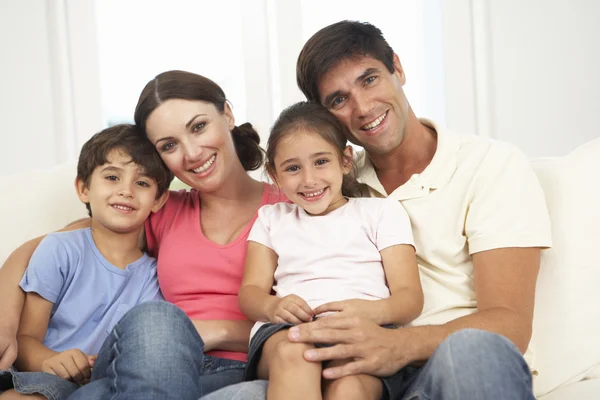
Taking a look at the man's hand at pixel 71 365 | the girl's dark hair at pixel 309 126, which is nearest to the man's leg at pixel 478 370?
the girl's dark hair at pixel 309 126

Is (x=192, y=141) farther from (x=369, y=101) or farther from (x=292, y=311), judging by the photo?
(x=292, y=311)

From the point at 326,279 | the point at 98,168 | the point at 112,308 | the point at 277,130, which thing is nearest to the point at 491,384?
the point at 326,279

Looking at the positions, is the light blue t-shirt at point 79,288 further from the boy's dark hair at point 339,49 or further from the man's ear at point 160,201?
the boy's dark hair at point 339,49

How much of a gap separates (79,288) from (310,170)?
0.66 metres

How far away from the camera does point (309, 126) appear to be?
5.61 feet

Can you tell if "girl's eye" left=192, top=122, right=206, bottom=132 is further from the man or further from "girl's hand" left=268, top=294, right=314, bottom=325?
"girl's hand" left=268, top=294, right=314, bottom=325

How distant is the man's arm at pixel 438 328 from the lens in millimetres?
1365

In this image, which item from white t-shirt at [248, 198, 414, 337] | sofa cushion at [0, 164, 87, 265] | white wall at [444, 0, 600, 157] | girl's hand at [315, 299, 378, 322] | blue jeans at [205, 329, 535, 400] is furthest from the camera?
white wall at [444, 0, 600, 157]

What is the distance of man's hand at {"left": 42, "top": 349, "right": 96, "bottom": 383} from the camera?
61.5 inches

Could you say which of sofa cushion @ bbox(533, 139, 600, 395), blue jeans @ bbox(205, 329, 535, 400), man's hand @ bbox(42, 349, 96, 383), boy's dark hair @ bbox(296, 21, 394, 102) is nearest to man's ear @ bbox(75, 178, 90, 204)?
man's hand @ bbox(42, 349, 96, 383)

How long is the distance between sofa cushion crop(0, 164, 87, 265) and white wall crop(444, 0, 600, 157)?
7.22ft

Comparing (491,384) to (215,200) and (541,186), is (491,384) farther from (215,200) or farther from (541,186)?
(215,200)

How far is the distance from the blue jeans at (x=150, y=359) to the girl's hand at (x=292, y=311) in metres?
0.18

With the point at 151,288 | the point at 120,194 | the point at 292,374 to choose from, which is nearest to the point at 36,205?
the point at 120,194
